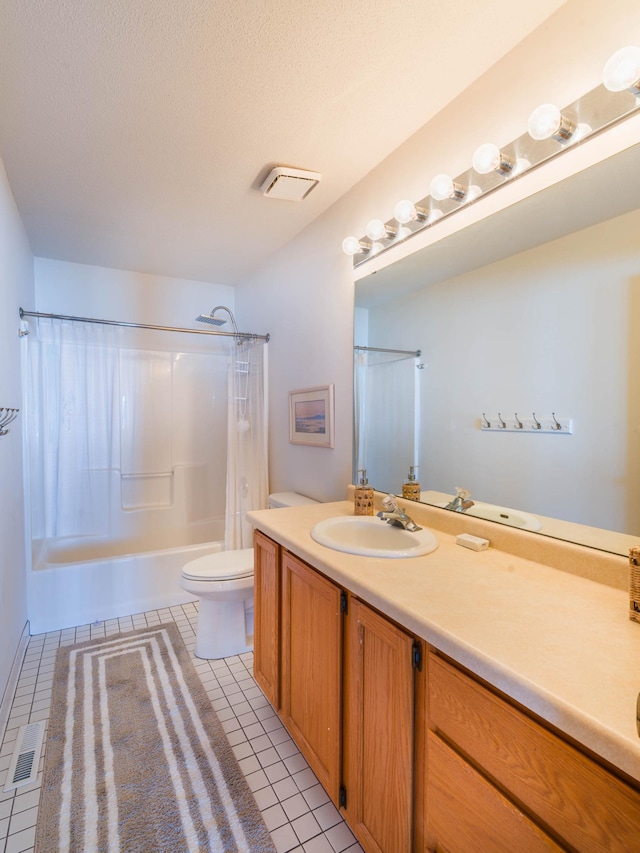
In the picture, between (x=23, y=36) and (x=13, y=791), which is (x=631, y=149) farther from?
(x=13, y=791)

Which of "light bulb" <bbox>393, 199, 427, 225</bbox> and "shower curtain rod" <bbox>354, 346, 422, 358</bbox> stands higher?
"light bulb" <bbox>393, 199, 427, 225</bbox>

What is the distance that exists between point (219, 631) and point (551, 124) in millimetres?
2453

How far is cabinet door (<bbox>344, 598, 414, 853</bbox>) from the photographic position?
3.01 ft

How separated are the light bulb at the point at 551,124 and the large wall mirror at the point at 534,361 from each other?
0.11 metres

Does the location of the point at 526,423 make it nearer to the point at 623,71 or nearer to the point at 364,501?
the point at 364,501

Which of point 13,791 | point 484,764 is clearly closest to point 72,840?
point 13,791

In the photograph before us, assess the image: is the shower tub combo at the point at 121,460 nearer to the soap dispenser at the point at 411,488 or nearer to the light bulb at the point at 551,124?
the soap dispenser at the point at 411,488

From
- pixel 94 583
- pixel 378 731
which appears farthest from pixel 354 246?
pixel 94 583

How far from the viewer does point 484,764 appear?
0.73 m

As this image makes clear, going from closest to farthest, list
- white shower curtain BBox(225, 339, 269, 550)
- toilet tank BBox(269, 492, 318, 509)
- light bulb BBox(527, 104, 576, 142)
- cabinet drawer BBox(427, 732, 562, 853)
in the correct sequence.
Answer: cabinet drawer BBox(427, 732, 562, 853) → light bulb BBox(527, 104, 576, 142) → toilet tank BBox(269, 492, 318, 509) → white shower curtain BBox(225, 339, 269, 550)

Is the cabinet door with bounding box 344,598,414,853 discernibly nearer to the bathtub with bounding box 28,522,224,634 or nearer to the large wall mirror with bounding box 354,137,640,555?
the large wall mirror with bounding box 354,137,640,555

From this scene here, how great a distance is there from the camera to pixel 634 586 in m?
0.82

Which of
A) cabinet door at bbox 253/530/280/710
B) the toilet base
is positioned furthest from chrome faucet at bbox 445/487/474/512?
the toilet base

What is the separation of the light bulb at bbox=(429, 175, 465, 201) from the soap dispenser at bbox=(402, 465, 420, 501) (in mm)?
1009
